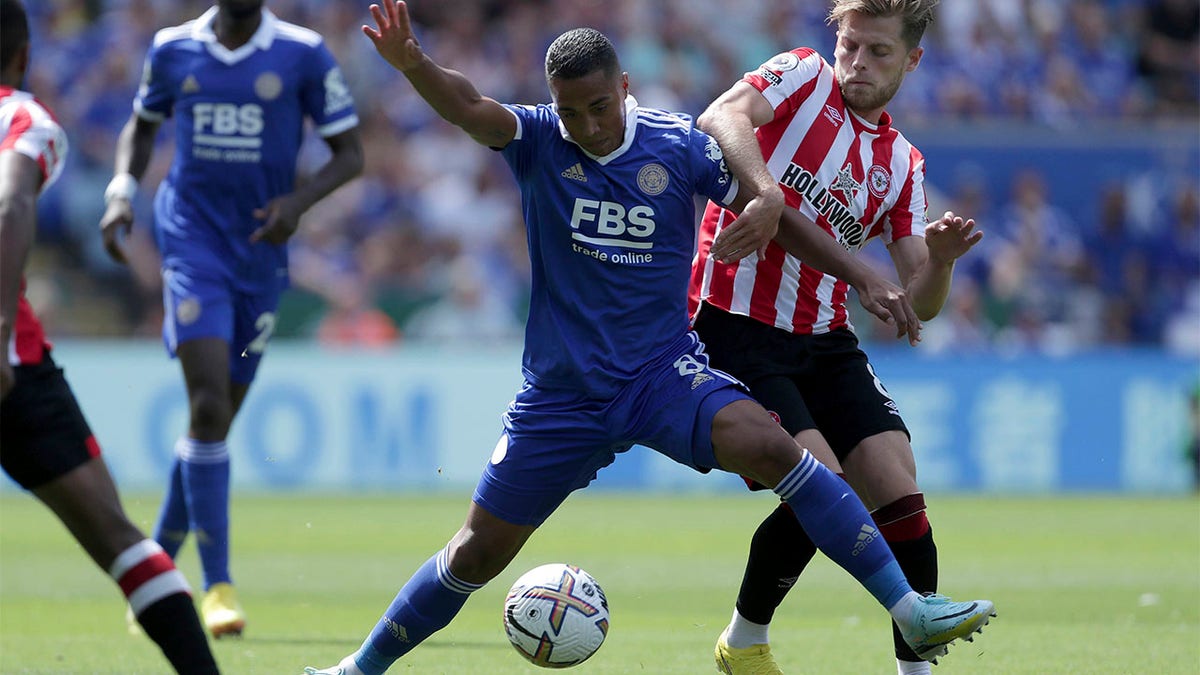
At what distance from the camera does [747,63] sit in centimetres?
2145

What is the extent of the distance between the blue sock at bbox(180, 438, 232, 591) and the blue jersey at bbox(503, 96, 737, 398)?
302cm

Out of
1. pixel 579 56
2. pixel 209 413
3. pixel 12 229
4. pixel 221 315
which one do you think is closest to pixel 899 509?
pixel 579 56

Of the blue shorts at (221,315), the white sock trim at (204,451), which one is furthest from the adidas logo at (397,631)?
the blue shorts at (221,315)

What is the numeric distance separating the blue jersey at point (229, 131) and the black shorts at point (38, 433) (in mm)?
3436

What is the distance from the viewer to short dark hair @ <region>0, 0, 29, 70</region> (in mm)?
5332

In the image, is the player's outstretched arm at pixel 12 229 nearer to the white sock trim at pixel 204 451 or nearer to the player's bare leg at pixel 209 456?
the player's bare leg at pixel 209 456

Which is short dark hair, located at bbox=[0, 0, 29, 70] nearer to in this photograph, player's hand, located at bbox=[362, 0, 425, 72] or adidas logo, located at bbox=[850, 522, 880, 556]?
player's hand, located at bbox=[362, 0, 425, 72]

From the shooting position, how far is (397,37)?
17.8 feet

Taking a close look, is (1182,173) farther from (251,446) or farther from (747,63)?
(251,446)

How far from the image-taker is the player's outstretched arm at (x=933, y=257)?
5988 mm

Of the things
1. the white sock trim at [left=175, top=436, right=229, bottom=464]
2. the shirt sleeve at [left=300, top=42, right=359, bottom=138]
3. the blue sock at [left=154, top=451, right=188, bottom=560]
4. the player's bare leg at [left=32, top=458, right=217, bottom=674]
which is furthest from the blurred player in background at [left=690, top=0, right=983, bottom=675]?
the blue sock at [left=154, top=451, right=188, bottom=560]

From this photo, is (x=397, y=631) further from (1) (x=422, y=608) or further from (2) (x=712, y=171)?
(2) (x=712, y=171)

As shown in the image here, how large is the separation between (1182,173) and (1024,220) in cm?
194

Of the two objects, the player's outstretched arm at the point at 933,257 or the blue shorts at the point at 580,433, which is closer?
the blue shorts at the point at 580,433
